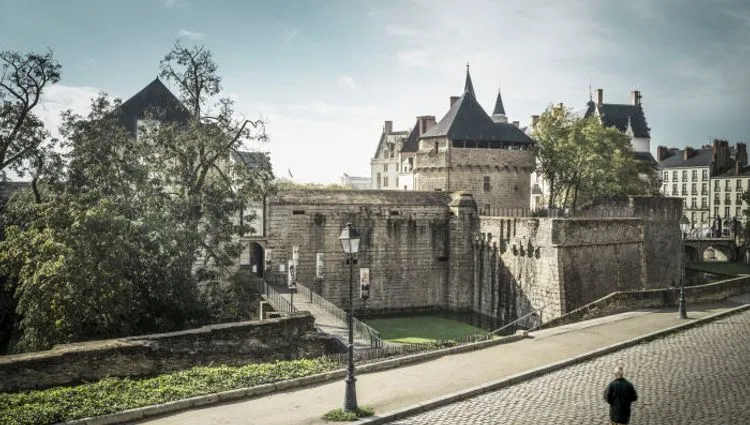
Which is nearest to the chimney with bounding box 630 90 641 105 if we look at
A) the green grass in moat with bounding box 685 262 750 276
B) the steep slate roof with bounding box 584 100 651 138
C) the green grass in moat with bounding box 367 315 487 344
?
the steep slate roof with bounding box 584 100 651 138

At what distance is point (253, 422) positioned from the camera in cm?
1123

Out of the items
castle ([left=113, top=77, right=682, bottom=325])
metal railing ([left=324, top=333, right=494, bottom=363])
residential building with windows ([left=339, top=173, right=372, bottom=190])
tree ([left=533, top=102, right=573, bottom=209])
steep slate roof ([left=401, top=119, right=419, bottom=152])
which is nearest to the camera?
metal railing ([left=324, top=333, right=494, bottom=363])

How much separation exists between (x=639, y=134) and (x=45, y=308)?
7308cm

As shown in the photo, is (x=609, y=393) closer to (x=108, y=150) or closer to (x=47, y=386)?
(x=47, y=386)

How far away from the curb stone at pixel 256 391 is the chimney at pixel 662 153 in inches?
2926

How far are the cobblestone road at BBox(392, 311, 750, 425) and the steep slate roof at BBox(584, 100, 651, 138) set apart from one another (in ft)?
202

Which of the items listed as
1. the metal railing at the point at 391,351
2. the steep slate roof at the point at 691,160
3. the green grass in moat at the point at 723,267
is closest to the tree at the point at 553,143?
the green grass in moat at the point at 723,267

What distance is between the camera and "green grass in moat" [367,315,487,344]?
27.4m

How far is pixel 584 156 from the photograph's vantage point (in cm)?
3888

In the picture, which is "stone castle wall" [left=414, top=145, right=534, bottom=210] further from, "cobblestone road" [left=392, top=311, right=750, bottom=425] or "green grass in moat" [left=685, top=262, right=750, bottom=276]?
"cobblestone road" [left=392, top=311, right=750, bottom=425]

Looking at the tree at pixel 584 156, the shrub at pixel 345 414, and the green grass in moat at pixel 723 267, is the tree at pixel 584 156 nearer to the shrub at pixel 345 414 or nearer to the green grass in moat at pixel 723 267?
the green grass in moat at pixel 723 267

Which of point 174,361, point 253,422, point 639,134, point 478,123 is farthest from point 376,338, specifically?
point 639,134

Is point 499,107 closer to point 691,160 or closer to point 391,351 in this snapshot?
point 691,160

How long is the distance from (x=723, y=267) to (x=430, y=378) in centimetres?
4673
